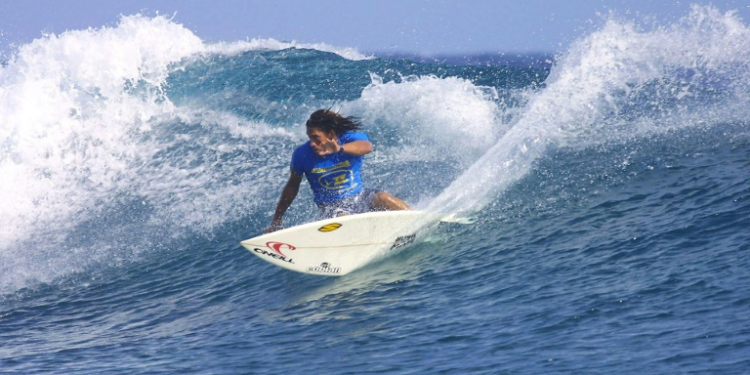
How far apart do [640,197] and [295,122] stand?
Answer: 7.14 m

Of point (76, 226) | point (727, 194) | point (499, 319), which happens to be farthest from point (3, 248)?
point (727, 194)

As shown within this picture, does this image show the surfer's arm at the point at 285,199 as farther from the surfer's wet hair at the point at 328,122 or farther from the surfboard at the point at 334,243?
the surfer's wet hair at the point at 328,122

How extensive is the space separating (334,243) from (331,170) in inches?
26.5

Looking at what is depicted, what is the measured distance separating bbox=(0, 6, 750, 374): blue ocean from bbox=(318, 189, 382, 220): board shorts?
555 millimetres

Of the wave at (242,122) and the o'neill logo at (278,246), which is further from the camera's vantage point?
the wave at (242,122)

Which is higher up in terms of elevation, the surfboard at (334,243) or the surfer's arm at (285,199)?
the surfer's arm at (285,199)

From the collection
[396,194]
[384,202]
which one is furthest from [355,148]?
[396,194]

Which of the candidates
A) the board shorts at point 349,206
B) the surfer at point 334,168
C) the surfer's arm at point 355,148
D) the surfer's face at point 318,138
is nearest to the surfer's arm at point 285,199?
the surfer at point 334,168

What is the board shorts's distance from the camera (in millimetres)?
8422

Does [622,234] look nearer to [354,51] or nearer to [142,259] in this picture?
[142,259]

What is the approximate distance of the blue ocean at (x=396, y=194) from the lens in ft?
20.1

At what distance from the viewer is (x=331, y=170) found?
827 centimetres

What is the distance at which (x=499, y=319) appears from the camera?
6.33 meters

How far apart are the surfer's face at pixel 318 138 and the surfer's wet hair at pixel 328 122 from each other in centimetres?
3
